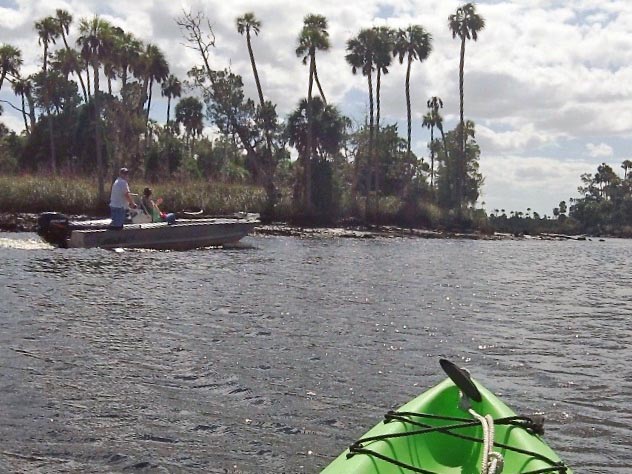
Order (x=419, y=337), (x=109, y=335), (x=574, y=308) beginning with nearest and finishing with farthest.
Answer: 1. (x=109, y=335)
2. (x=419, y=337)
3. (x=574, y=308)

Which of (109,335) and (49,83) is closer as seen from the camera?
(109,335)

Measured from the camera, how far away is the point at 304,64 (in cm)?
5303

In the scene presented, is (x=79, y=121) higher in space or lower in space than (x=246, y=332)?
higher

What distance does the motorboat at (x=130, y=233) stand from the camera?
21.9m

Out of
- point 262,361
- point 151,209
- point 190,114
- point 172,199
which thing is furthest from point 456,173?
point 262,361

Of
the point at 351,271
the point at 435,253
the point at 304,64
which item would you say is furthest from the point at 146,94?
the point at 351,271

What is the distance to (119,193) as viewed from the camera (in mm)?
21484

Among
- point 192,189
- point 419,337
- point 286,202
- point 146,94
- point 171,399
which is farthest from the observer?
point 146,94

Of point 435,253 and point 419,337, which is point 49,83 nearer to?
point 435,253

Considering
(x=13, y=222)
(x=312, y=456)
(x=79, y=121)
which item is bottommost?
(x=312, y=456)

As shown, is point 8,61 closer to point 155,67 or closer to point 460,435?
point 155,67

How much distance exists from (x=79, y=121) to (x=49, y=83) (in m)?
4.10

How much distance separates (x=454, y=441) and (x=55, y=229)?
767 inches

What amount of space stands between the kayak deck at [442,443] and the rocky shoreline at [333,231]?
30.3m
